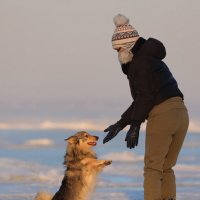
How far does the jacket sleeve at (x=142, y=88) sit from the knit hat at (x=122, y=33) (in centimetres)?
32

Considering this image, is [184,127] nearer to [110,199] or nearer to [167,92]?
[167,92]

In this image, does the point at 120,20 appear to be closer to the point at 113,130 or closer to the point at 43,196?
the point at 113,130

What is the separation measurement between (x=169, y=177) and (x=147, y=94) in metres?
0.90

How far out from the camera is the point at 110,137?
730 centimetres

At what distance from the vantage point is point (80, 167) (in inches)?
380

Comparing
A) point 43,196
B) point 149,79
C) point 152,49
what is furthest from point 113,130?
point 43,196

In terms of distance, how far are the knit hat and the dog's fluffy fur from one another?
8.67ft

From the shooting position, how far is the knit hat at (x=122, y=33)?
277 inches

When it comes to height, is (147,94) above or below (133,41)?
below

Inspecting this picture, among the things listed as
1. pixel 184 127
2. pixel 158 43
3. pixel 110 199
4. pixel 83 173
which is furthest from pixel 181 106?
pixel 110 199

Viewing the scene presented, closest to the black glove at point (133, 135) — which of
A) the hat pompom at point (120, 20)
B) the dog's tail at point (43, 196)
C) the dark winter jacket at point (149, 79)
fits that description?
the dark winter jacket at point (149, 79)

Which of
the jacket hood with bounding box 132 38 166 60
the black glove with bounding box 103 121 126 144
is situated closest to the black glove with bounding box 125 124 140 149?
the black glove with bounding box 103 121 126 144

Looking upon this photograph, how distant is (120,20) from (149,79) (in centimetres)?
80

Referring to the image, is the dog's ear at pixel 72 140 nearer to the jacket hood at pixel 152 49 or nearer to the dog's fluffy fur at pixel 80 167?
the dog's fluffy fur at pixel 80 167
